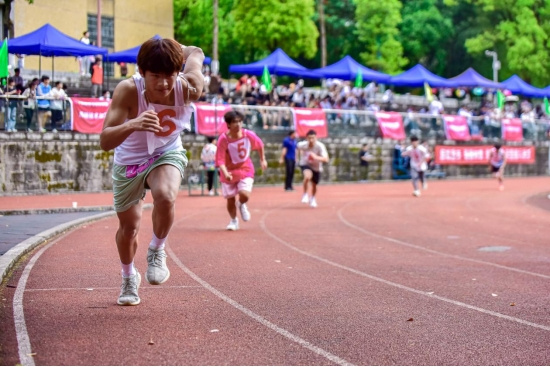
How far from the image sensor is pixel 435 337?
651cm

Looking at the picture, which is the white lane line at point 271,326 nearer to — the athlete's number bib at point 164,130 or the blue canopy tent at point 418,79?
the athlete's number bib at point 164,130

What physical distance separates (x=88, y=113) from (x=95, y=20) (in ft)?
49.2

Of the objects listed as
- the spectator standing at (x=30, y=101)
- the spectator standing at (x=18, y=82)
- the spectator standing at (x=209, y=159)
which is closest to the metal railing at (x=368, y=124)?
the spectator standing at (x=209, y=159)

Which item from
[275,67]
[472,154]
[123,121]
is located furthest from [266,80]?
[123,121]

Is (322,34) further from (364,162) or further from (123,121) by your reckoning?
(123,121)

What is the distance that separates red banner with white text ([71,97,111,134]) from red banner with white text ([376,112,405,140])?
13.2 metres

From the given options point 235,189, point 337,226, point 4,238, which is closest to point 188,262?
point 4,238

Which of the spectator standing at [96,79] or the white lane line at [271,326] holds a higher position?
the spectator standing at [96,79]

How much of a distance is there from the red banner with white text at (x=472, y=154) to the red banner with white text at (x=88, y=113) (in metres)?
18.0

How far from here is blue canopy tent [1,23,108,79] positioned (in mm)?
26672

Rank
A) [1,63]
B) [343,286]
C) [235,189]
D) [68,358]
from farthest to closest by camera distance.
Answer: [1,63], [235,189], [343,286], [68,358]

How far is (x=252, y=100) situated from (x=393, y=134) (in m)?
6.91

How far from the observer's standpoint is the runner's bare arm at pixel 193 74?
7040mm

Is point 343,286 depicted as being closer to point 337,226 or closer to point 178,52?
point 178,52
